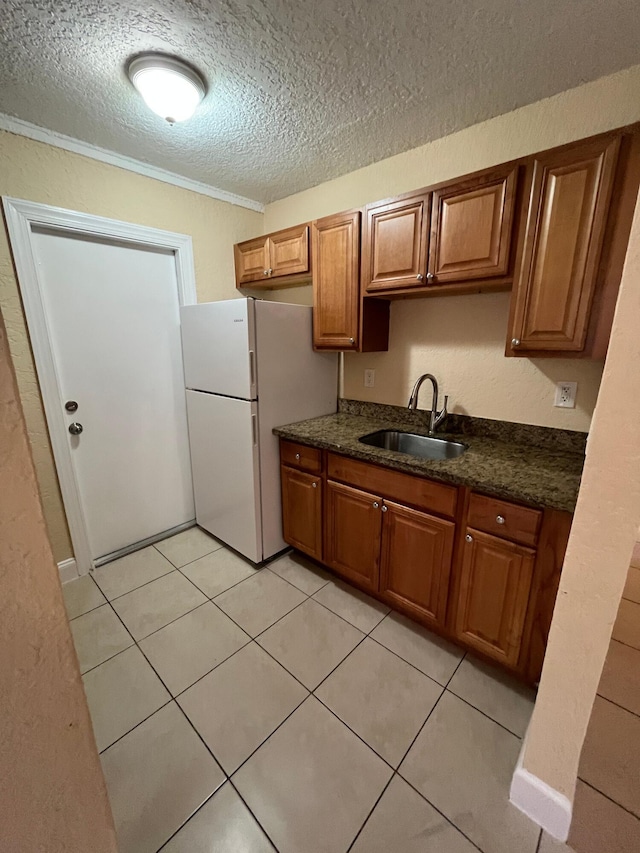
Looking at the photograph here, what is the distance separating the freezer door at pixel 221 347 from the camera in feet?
6.17

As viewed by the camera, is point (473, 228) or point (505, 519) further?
point (473, 228)

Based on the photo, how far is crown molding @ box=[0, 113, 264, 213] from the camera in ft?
5.36

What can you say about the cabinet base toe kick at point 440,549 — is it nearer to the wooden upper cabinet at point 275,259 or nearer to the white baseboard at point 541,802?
the white baseboard at point 541,802

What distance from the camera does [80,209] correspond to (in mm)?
1880

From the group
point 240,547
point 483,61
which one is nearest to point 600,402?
point 483,61

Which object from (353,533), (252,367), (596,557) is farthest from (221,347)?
(596,557)

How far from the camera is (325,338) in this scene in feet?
6.92

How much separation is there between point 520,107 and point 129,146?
190cm

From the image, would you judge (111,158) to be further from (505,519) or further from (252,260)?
Answer: (505,519)

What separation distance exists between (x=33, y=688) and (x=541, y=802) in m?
1.39

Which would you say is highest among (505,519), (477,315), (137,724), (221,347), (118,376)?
(477,315)

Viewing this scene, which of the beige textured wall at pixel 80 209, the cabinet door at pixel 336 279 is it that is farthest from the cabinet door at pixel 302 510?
the beige textured wall at pixel 80 209

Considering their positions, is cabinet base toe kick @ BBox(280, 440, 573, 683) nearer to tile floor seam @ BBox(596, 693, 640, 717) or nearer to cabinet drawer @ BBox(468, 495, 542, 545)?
cabinet drawer @ BBox(468, 495, 542, 545)

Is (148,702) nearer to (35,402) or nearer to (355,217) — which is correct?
(35,402)
